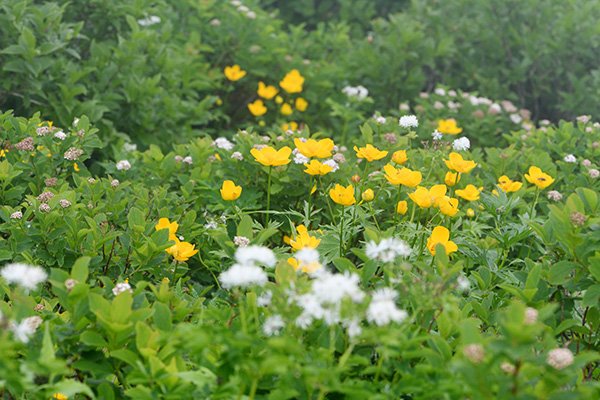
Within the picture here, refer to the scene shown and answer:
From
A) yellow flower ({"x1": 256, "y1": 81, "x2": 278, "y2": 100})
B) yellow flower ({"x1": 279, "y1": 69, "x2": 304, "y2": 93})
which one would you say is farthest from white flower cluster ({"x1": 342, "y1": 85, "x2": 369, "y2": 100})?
yellow flower ({"x1": 256, "y1": 81, "x2": 278, "y2": 100})

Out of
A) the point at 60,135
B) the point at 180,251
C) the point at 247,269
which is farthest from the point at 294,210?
the point at 247,269

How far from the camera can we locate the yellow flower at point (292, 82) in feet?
15.7

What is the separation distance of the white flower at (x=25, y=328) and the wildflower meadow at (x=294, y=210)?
0.5 inches

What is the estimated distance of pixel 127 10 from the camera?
412 centimetres

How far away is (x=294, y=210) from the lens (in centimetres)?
295

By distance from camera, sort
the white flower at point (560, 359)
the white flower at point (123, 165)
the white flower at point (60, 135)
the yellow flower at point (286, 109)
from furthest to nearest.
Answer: the yellow flower at point (286, 109) → the white flower at point (123, 165) → the white flower at point (60, 135) → the white flower at point (560, 359)

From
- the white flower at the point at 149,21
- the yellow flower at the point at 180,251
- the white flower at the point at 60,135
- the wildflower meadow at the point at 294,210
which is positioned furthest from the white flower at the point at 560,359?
the white flower at the point at 149,21

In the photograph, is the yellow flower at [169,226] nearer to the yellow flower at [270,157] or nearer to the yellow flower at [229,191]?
the yellow flower at [229,191]

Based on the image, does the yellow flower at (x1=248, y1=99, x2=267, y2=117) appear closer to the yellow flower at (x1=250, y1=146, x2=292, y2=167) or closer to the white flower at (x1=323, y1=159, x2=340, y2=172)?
the white flower at (x1=323, y1=159, x2=340, y2=172)

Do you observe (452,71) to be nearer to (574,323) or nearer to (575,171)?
(575,171)

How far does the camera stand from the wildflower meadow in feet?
5.00

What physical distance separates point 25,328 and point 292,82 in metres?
3.48

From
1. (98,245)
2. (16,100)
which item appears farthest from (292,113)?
(98,245)

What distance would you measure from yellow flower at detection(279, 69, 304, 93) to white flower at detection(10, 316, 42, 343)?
3.29 meters
